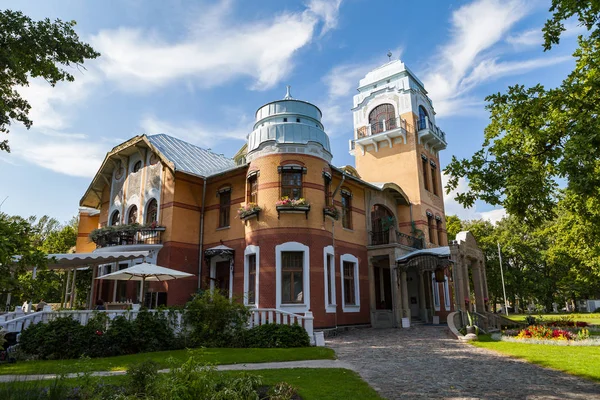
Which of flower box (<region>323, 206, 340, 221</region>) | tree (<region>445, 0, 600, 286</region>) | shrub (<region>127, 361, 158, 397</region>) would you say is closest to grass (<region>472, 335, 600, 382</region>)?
tree (<region>445, 0, 600, 286</region>)

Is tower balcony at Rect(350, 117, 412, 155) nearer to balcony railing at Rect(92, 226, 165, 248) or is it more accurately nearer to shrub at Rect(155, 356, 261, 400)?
balcony railing at Rect(92, 226, 165, 248)

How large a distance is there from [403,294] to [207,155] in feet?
44.1

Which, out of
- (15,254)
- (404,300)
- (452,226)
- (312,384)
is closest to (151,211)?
(404,300)

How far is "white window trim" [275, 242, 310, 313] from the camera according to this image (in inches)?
628

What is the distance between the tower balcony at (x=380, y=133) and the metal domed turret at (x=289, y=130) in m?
7.56

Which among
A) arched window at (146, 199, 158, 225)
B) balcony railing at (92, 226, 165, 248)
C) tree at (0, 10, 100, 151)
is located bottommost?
balcony railing at (92, 226, 165, 248)

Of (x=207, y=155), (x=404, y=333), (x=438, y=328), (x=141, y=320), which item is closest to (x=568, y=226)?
(x=438, y=328)

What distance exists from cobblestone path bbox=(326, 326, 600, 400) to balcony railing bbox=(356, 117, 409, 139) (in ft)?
47.2

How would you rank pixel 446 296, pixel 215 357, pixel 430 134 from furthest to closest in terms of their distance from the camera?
1. pixel 430 134
2. pixel 446 296
3. pixel 215 357

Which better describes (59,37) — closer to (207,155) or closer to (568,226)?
(207,155)

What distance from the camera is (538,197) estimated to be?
9.06 meters

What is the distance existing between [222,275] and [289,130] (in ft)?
24.2

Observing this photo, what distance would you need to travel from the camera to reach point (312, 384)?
7082 millimetres

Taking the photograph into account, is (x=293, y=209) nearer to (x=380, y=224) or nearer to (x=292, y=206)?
(x=292, y=206)
